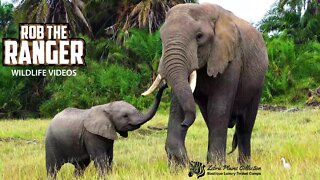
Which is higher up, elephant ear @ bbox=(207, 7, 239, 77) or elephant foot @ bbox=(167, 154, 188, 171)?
elephant ear @ bbox=(207, 7, 239, 77)

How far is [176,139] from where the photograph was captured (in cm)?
580

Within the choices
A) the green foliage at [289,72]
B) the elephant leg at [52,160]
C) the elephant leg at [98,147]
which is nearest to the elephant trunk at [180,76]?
the elephant leg at [98,147]

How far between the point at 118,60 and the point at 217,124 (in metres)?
14.9

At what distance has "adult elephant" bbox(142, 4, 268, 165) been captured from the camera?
536 cm

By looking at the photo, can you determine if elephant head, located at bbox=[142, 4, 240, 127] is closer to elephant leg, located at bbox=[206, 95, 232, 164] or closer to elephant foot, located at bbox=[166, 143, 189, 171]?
A: elephant leg, located at bbox=[206, 95, 232, 164]

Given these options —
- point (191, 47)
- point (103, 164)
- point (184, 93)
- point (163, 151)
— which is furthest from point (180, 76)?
point (163, 151)

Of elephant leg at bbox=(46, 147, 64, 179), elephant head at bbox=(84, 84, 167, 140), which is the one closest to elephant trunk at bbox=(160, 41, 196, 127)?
elephant head at bbox=(84, 84, 167, 140)

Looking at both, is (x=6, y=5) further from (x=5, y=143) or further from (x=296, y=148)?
(x=296, y=148)

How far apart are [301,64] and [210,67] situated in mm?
14996

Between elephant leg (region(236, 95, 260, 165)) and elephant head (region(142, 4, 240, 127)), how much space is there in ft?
3.60

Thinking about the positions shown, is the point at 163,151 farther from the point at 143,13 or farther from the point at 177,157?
the point at 143,13

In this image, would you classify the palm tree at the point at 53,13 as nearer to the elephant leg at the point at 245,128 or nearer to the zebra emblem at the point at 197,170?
the elephant leg at the point at 245,128

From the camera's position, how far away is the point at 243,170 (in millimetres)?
5051

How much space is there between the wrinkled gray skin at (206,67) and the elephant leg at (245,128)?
0.40 metres
